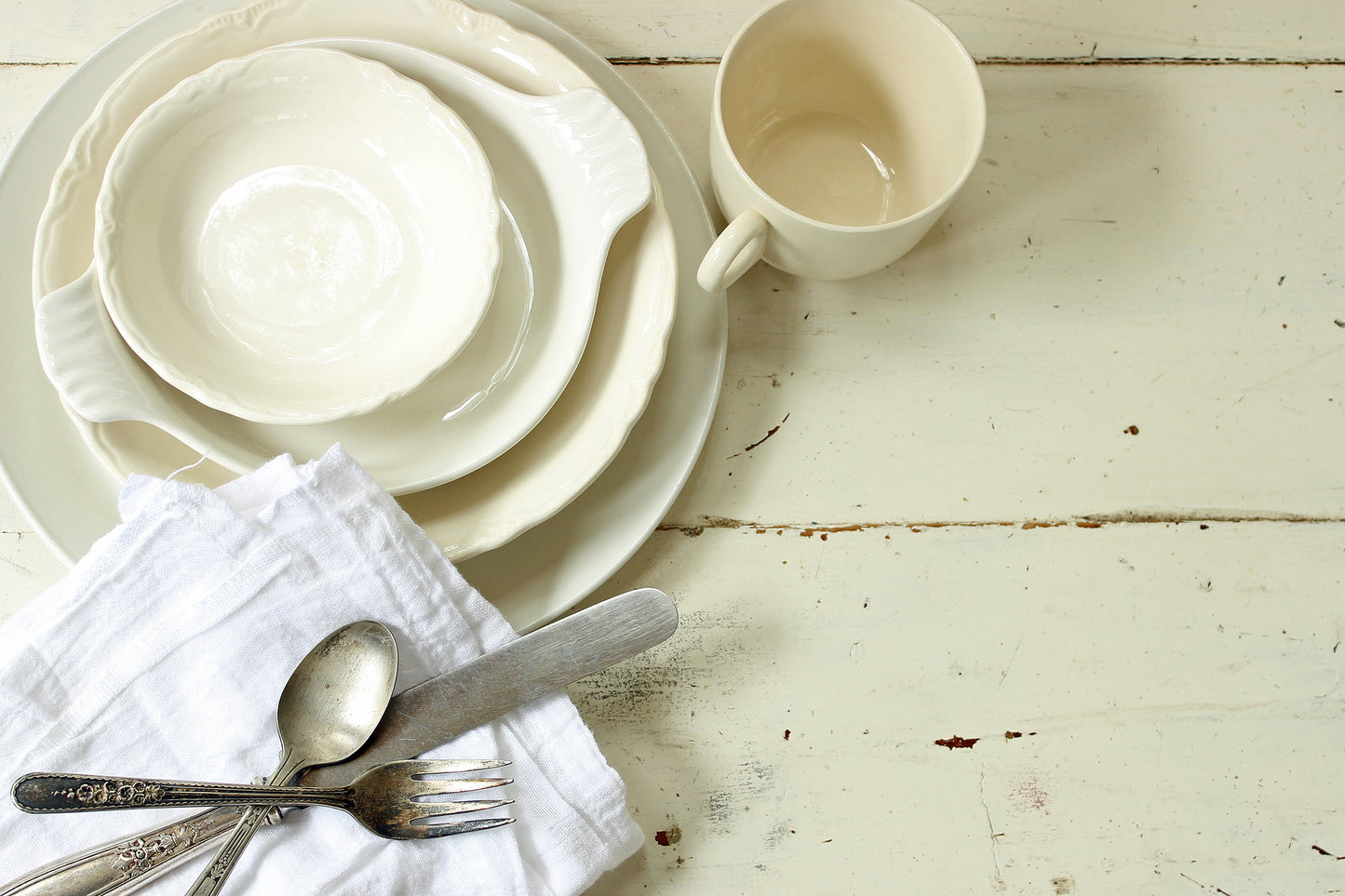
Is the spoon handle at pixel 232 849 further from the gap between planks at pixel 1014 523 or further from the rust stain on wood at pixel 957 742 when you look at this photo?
the rust stain on wood at pixel 957 742

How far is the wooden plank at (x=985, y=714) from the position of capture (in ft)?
1.77

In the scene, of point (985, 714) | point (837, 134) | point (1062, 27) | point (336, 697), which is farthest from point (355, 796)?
point (1062, 27)

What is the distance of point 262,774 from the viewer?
445 mm

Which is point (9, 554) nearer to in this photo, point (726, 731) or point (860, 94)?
point (726, 731)

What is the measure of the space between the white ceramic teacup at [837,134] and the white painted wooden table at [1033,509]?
0.05m

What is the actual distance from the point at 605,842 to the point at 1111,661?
1.07 feet

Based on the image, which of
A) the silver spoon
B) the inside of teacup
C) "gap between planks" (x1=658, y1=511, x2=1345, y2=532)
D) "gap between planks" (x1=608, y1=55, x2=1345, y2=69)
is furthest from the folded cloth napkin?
"gap between planks" (x1=608, y1=55, x2=1345, y2=69)

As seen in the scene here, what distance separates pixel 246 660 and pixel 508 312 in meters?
0.22

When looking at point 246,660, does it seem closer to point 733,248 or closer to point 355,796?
point 355,796

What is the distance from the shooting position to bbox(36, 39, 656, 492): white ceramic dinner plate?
46cm

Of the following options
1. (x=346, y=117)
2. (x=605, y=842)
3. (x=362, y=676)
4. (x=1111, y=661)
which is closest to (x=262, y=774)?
(x=362, y=676)

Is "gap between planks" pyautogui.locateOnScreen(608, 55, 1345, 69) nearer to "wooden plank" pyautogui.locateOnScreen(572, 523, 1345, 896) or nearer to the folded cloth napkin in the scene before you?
"wooden plank" pyautogui.locateOnScreen(572, 523, 1345, 896)

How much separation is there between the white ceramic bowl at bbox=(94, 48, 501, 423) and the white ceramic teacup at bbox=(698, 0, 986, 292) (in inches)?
5.4

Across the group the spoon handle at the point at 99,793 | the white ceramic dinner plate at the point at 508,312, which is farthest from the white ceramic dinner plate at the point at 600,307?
the spoon handle at the point at 99,793
